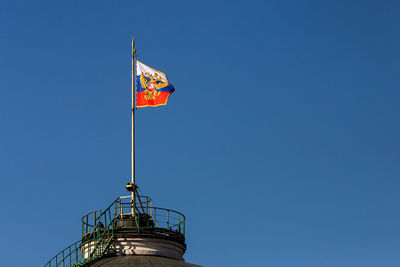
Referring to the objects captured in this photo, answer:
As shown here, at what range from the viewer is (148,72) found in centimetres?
7500

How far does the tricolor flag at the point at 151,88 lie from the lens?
74125 millimetres

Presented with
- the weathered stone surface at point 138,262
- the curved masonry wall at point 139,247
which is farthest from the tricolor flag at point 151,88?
the weathered stone surface at point 138,262

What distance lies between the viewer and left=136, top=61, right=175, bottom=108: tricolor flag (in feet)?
243

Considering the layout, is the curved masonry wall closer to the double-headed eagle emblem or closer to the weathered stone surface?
the weathered stone surface

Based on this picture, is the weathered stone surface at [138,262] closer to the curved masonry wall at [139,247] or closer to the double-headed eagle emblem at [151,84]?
the curved masonry wall at [139,247]

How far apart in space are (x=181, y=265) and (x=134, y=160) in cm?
1106

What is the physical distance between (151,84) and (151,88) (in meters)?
0.35

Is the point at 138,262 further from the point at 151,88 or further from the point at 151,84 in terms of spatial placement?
the point at 151,84

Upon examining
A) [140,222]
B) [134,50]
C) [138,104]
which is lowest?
[140,222]

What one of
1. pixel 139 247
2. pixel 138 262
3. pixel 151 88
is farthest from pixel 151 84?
pixel 138 262

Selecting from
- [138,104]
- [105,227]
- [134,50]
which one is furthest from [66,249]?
[134,50]

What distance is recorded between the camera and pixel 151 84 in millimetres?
74562

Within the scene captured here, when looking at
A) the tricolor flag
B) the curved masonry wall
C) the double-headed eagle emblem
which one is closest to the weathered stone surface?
the curved masonry wall

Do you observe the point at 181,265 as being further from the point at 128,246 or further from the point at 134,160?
the point at 134,160
